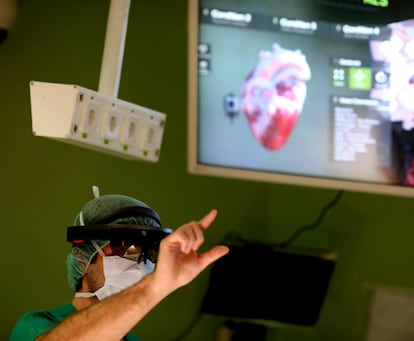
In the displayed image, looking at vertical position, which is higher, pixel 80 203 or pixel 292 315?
pixel 80 203

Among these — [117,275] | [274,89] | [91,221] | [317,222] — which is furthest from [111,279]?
[317,222]

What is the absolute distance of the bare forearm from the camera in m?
1.53

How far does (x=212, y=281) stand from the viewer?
7.68 ft

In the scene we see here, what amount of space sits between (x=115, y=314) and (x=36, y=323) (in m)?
0.29

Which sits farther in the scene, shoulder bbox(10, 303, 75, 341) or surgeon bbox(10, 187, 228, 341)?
shoulder bbox(10, 303, 75, 341)

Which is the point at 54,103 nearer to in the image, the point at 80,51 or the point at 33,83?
the point at 33,83

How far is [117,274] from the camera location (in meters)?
1.80

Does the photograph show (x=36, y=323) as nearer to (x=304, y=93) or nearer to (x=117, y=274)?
(x=117, y=274)

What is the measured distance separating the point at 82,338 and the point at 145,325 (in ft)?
2.77

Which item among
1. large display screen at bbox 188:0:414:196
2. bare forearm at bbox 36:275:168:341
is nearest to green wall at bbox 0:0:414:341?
large display screen at bbox 188:0:414:196

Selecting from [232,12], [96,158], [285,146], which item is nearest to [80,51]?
[96,158]

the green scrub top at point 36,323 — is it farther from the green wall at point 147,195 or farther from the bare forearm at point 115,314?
the green wall at point 147,195

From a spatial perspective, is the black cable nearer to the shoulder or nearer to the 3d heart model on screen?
the 3d heart model on screen

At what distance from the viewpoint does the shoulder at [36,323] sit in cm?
172
